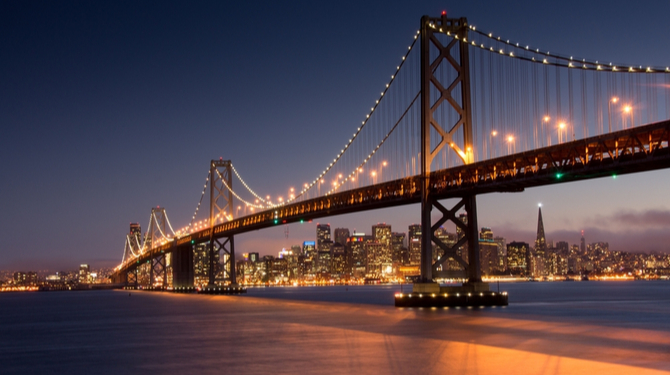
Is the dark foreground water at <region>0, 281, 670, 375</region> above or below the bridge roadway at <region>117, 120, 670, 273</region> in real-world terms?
below

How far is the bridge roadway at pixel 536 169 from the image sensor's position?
Answer: 29.6m

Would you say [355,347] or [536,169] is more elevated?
[536,169]

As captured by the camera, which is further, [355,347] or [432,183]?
[432,183]

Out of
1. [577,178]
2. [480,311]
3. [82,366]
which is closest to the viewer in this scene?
[82,366]

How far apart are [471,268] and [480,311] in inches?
141

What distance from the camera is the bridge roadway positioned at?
2959cm

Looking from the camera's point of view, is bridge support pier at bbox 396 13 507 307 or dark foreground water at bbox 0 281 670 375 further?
bridge support pier at bbox 396 13 507 307

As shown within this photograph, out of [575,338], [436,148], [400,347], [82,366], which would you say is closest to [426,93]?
[436,148]

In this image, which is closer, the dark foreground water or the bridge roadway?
the dark foreground water

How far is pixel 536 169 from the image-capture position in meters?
35.7

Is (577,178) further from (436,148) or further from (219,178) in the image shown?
(219,178)

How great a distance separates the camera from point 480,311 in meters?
37.7

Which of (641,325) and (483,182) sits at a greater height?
(483,182)

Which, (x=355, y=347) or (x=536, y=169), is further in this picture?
(x=536, y=169)
